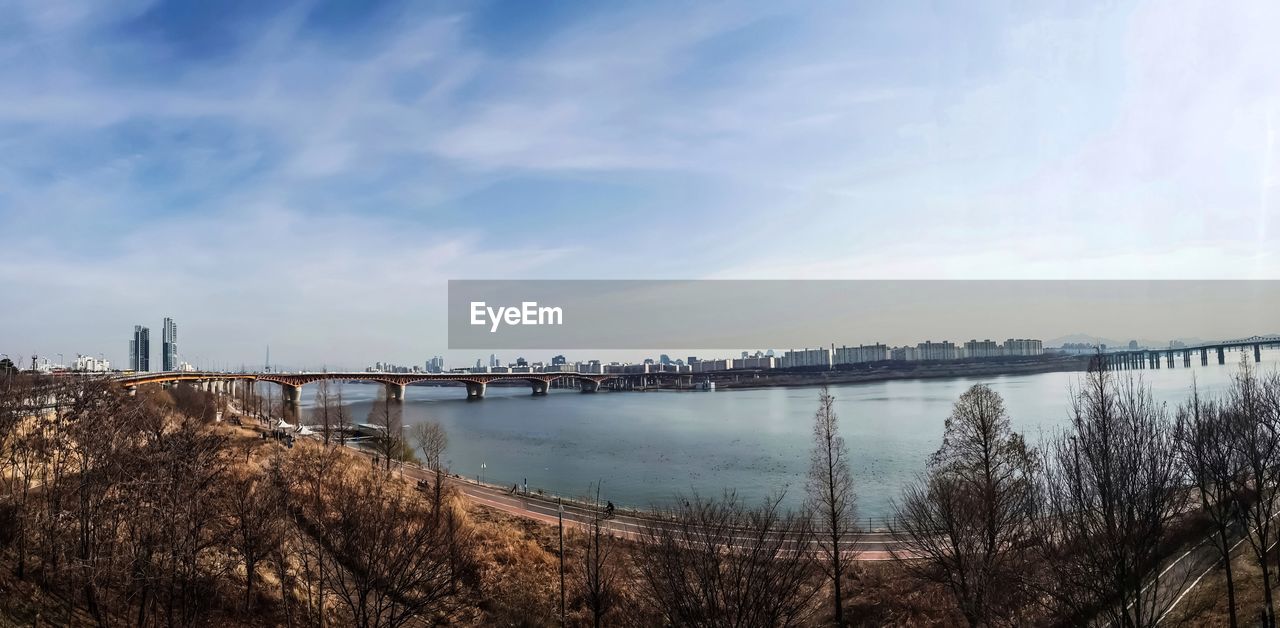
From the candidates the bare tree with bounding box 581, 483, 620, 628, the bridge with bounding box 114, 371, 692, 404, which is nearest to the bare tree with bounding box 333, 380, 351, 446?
the bridge with bounding box 114, 371, 692, 404

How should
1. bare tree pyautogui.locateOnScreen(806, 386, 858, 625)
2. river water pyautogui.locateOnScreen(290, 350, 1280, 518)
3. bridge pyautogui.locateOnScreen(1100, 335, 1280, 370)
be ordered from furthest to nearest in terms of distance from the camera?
bridge pyautogui.locateOnScreen(1100, 335, 1280, 370)
river water pyautogui.locateOnScreen(290, 350, 1280, 518)
bare tree pyautogui.locateOnScreen(806, 386, 858, 625)

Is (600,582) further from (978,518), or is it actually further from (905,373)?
(905,373)

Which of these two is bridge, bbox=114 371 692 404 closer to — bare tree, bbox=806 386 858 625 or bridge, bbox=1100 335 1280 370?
bare tree, bbox=806 386 858 625

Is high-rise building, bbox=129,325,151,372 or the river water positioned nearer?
the river water

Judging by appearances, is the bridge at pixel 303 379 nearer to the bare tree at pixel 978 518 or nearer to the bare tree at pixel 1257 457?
the bare tree at pixel 978 518

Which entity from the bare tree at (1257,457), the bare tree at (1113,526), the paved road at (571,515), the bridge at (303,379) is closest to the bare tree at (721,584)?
the bare tree at (1113,526)

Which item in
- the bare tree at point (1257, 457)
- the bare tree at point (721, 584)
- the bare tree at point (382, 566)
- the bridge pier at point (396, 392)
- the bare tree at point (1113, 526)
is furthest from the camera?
the bridge pier at point (396, 392)
